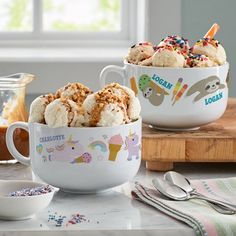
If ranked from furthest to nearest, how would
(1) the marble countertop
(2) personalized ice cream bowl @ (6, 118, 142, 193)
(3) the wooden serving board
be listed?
(3) the wooden serving board < (2) personalized ice cream bowl @ (6, 118, 142, 193) < (1) the marble countertop

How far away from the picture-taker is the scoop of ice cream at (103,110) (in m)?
1.37

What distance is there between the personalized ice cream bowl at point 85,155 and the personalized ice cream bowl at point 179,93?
26cm

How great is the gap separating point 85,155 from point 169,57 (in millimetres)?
358

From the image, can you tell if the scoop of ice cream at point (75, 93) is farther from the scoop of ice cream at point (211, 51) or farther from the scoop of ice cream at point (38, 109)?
the scoop of ice cream at point (211, 51)

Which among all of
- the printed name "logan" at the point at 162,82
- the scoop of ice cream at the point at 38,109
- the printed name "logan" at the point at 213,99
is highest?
the printed name "logan" at the point at 162,82

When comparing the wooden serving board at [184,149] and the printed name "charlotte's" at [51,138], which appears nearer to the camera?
the printed name "charlotte's" at [51,138]

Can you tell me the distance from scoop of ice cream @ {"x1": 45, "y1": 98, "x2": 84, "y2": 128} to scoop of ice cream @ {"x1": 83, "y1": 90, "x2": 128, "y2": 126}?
0.01 metres

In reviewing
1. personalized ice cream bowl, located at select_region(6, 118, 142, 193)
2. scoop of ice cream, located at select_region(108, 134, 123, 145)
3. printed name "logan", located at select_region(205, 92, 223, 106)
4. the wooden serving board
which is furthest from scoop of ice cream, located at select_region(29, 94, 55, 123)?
printed name "logan", located at select_region(205, 92, 223, 106)

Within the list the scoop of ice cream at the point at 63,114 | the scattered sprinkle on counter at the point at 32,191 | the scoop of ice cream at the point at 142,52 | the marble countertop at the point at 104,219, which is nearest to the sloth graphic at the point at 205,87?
the scoop of ice cream at the point at 142,52

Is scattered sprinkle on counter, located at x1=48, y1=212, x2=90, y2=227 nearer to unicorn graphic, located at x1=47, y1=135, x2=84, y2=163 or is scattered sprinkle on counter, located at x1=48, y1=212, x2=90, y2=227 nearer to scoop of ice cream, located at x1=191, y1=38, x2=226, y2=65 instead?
unicorn graphic, located at x1=47, y1=135, x2=84, y2=163

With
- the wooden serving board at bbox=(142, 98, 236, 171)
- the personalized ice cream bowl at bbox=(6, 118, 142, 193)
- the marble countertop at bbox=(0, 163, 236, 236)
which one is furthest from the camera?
the wooden serving board at bbox=(142, 98, 236, 171)

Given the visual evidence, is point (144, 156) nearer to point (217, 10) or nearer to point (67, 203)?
point (67, 203)

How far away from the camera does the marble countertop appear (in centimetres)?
123

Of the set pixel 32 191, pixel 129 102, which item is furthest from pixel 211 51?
pixel 32 191
